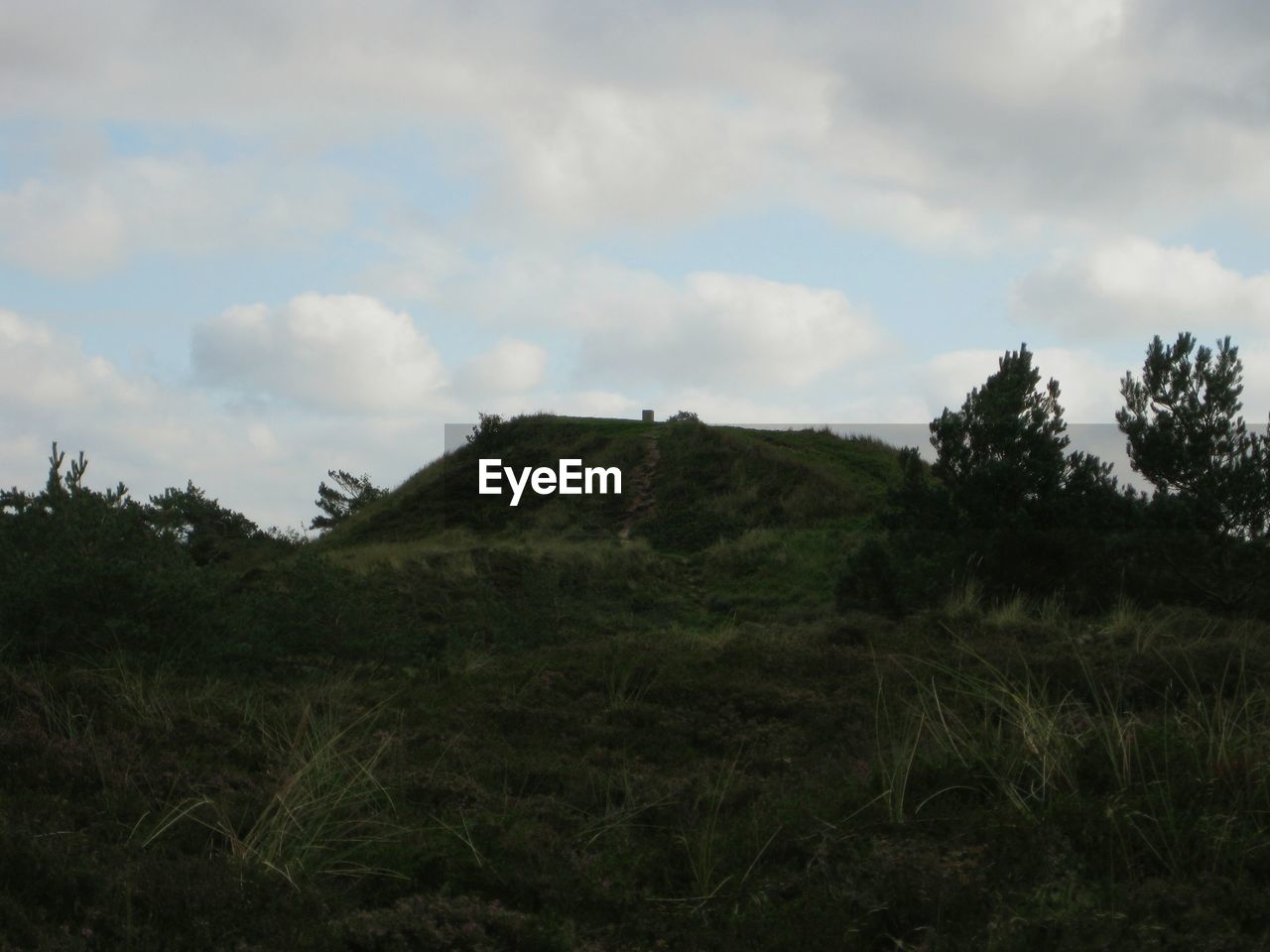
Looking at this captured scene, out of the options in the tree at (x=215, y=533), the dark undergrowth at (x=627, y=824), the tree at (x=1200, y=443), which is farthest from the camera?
the tree at (x=215, y=533)

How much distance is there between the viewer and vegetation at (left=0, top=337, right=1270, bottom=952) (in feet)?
A: 15.4

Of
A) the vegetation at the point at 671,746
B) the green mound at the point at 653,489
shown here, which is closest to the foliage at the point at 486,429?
the green mound at the point at 653,489

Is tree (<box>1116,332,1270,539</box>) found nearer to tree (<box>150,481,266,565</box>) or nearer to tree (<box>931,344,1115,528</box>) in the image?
tree (<box>931,344,1115,528</box>)

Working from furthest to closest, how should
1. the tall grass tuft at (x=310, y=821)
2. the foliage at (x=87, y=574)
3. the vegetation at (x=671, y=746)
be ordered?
the foliage at (x=87, y=574)
the tall grass tuft at (x=310, y=821)
the vegetation at (x=671, y=746)

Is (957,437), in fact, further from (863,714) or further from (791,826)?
(791,826)

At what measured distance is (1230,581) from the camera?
16906 millimetres

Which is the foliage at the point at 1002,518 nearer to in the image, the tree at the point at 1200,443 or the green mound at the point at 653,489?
the tree at the point at 1200,443

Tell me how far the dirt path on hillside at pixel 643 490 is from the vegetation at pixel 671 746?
13.5 meters

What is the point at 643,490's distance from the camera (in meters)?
36.0

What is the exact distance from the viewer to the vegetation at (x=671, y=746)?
4684 mm

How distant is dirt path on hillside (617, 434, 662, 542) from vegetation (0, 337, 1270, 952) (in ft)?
44.3

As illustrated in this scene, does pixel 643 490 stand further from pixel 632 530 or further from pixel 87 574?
pixel 87 574

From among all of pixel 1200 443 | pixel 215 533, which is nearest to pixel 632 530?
pixel 215 533

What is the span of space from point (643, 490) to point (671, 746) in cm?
2690
